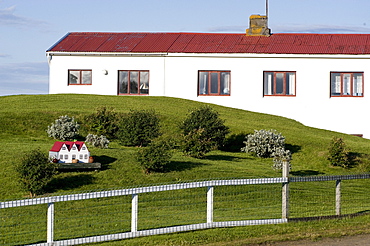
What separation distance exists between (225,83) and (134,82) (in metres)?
6.18

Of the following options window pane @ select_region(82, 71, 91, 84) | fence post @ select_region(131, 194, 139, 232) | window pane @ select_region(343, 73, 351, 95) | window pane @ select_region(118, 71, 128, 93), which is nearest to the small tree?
fence post @ select_region(131, 194, 139, 232)

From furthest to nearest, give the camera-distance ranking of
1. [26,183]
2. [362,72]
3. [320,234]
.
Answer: [362,72], [26,183], [320,234]

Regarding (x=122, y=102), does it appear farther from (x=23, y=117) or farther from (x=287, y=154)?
(x=287, y=154)

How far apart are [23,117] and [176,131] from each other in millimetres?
7709

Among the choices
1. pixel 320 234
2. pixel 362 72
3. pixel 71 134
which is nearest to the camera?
pixel 320 234

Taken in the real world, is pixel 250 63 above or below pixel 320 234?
above

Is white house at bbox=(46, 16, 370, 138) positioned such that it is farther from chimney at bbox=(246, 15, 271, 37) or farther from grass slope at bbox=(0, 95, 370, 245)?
grass slope at bbox=(0, 95, 370, 245)

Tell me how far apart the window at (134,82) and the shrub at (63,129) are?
536 inches

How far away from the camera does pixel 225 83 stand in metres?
41.2

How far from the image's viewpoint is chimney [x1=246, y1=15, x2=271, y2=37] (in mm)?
44281

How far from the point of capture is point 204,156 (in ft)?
84.9

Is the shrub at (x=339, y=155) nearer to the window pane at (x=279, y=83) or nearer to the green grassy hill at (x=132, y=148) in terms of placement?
the green grassy hill at (x=132, y=148)

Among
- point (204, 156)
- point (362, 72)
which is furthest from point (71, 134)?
point (362, 72)

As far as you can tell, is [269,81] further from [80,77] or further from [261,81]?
[80,77]
